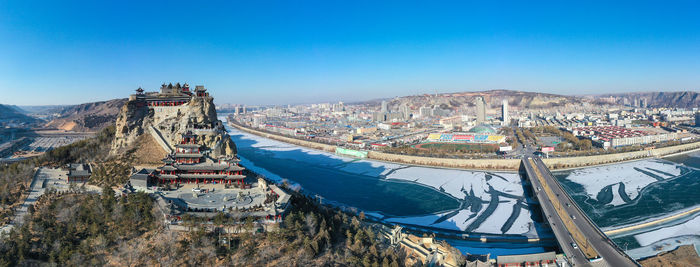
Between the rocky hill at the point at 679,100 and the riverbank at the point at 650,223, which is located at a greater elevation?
the rocky hill at the point at 679,100

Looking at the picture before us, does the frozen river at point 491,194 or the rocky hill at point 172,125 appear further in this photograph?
the frozen river at point 491,194

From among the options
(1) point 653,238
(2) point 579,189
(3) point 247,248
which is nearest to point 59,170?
(3) point 247,248

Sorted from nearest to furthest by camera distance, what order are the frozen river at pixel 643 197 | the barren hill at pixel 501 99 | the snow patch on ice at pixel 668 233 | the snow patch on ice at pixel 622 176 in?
the snow patch on ice at pixel 668 233, the frozen river at pixel 643 197, the snow patch on ice at pixel 622 176, the barren hill at pixel 501 99

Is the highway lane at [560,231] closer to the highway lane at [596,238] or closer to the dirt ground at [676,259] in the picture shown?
the highway lane at [596,238]

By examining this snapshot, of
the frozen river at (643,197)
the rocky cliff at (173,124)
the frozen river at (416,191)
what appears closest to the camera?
the frozen river at (643,197)

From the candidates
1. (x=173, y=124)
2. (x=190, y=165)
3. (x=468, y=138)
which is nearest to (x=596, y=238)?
(x=190, y=165)

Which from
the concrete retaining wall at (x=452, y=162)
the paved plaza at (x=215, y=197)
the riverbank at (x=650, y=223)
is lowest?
the riverbank at (x=650, y=223)

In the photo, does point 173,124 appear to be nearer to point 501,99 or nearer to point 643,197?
point 643,197

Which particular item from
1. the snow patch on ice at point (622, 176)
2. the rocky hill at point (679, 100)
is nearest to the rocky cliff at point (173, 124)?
the snow patch on ice at point (622, 176)
